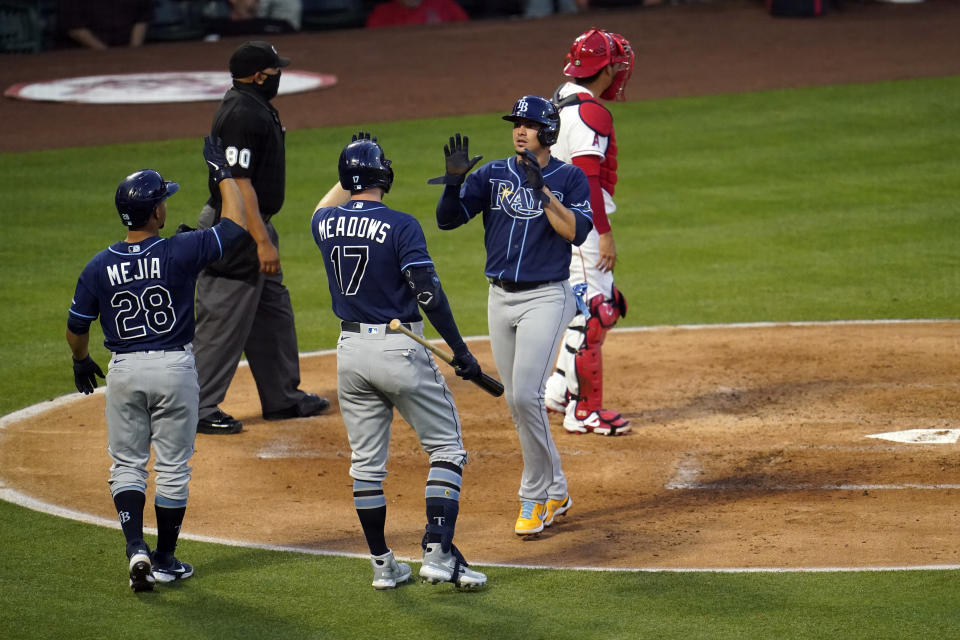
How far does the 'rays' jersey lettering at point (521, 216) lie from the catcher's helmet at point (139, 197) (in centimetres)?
150

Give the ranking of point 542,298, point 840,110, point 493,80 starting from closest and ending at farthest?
point 542,298, point 840,110, point 493,80

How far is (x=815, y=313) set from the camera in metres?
11.5

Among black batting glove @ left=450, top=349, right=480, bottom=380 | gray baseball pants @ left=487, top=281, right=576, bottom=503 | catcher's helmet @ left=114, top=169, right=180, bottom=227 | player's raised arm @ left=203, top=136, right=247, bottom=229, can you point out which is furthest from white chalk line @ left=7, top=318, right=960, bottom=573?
catcher's helmet @ left=114, top=169, right=180, bottom=227

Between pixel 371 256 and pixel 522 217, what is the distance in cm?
111

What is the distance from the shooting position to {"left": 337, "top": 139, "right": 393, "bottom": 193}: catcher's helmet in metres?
6.21

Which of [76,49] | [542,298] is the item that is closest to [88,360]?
[542,298]

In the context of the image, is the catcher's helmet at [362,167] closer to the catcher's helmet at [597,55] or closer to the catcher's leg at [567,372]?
the catcher's helmet at [597,55]

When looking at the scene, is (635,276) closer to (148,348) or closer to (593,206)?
(593,206)

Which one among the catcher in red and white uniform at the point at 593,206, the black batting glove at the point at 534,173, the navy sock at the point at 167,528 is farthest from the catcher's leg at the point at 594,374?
the navy sock at the point at 167,528

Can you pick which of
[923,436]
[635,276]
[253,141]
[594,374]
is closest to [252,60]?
[253,141]

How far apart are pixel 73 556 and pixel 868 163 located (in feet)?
38.8

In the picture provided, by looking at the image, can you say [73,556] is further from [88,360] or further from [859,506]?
[859,506]

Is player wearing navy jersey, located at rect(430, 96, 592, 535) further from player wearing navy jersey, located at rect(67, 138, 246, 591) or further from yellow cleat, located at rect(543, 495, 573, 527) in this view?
player wearing navy jersey, located at rect(67, 138, 246, 591)

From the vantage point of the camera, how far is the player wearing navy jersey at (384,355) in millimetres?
6105
